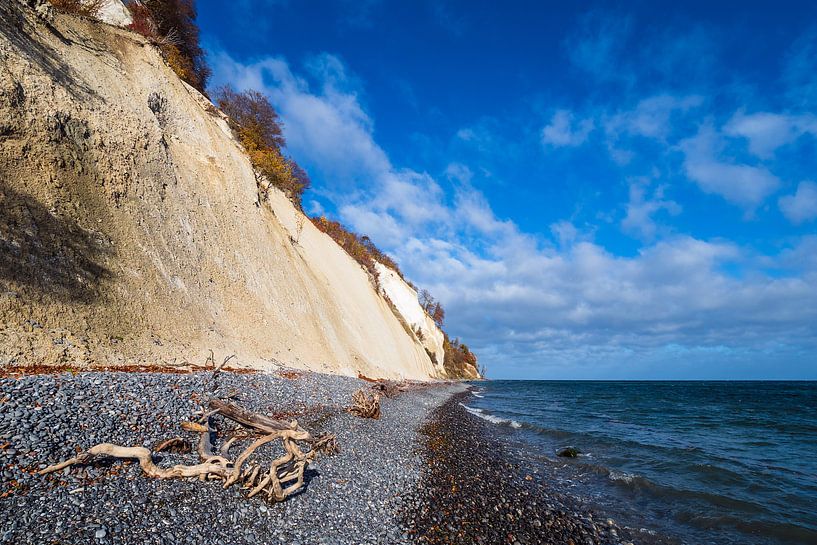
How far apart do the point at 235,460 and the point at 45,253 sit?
9.17 metres

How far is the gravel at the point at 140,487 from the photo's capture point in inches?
199

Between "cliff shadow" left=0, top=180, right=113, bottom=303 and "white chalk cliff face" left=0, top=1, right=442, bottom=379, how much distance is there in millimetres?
36

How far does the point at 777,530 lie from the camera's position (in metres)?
9.33

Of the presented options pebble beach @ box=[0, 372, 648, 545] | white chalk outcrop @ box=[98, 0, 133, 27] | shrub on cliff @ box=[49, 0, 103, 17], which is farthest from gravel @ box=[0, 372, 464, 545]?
white chalk outcrop @ box=[98, 0, 133, 27]

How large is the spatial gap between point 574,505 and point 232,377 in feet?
35.7

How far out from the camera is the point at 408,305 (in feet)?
189

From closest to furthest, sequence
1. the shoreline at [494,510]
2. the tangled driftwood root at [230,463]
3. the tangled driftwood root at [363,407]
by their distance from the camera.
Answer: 1. the tangled driftwood root at [230,463]
2. the shoreline at [494,510]
3. the tangled driftwood root at [363,407]

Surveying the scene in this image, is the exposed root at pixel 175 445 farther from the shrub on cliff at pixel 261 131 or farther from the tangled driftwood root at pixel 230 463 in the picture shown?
the shrub on cliff at pixel 261 131

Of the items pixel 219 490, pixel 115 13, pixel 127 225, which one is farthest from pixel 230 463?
pixel 115 13

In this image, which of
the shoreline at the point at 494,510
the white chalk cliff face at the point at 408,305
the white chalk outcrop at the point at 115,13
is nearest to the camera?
the shoreline at the point at 494,510

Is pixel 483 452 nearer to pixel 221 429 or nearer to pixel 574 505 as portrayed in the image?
pixel 574 505

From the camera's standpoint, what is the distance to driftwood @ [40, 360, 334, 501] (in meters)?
6.25

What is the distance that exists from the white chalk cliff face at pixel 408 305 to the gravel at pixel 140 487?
39687 millimetres

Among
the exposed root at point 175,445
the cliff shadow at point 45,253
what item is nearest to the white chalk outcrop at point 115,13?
the cliff shadow at point 45,253
